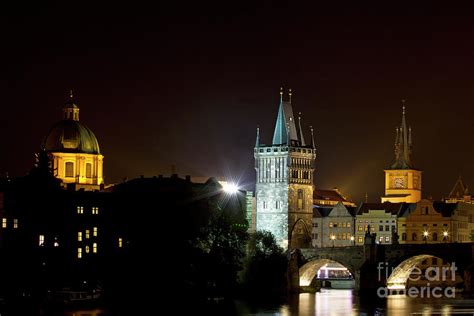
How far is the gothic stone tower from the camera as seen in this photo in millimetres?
165250

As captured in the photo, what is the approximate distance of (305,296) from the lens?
14125 centimetres

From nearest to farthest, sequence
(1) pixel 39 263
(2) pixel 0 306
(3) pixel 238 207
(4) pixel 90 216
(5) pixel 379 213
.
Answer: (2) pixel 0 306 < (1) pixel 39 263 < (4) pixel 90 216 < (3) pixel 238 207 < (5) pixel 379 213

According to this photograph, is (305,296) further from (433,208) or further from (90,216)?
(433,208)

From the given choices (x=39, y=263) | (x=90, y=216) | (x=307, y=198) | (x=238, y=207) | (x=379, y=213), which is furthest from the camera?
(x=379, y=213)

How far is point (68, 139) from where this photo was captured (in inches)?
6934

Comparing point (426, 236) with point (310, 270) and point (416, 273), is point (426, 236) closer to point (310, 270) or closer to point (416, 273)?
point (416, 273)

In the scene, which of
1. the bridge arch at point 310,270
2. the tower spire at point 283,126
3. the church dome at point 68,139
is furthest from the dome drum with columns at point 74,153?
the bridge arch at point 310,270

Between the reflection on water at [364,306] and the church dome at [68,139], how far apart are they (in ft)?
145

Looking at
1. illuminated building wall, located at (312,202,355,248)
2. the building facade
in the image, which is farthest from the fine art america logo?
illuminated building wall, located at (312,202,355,248)

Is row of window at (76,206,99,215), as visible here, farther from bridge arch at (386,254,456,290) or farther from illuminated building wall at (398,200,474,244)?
illuminated building wall at (398,200,474,244)

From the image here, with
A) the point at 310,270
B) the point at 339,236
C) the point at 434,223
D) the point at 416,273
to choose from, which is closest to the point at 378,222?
the point at 339,236

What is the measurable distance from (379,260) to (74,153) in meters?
45.1

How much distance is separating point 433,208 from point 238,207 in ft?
90.9

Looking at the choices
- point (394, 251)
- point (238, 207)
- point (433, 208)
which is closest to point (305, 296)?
point (394, 251)
